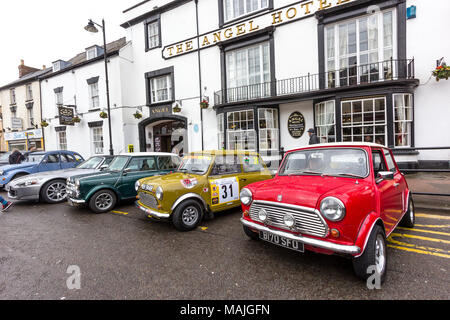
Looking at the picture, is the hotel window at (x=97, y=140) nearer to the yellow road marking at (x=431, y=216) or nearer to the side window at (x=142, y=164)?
the side window at (x=142, y=164)

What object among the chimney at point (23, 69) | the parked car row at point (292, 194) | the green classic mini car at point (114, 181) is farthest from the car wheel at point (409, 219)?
the chimney at point (23, 69)

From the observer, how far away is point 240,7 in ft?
41.6

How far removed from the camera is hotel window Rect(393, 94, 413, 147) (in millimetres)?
9047

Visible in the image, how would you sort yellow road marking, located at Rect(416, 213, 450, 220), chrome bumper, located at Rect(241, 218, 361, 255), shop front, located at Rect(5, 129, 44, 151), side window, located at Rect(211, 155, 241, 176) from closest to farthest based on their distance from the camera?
chrome bumper, located at Rect(241, 218, 361, 255) → yellow road marking, located at Rect(416, 213, 450, 220) → side window, located at Rect(211, 155, 241, 176) → shop front, located at Rect(5, 129, 44, 151)

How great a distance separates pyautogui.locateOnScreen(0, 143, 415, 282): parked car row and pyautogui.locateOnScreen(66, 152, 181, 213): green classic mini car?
0.08ft

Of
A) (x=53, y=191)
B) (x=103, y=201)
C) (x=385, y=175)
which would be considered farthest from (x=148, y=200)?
(x=53, y=191)

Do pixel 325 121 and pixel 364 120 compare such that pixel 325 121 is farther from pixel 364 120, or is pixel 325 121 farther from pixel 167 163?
pixel 167 163

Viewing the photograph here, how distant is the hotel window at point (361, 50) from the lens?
30.9ft

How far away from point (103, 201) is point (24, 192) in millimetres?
2813

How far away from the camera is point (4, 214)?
239 inches

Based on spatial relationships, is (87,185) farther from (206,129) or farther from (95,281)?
(206,129)

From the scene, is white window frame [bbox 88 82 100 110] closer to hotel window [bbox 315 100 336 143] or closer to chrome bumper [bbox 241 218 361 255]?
hotel window [bbox 315 100 336 143]

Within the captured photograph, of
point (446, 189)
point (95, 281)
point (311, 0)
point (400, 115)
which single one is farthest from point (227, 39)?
point (95, 281)

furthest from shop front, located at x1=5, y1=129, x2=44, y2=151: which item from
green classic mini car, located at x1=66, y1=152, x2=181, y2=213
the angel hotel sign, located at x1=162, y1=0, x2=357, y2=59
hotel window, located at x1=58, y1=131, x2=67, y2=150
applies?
green classic mini car, located at x1=66, y1=152, x2=181, y2=213
